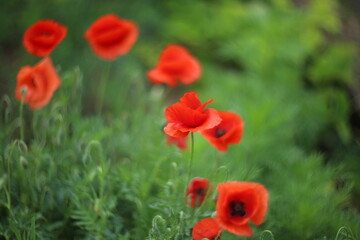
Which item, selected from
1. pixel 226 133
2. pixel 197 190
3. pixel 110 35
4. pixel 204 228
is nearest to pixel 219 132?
pixel 226 133

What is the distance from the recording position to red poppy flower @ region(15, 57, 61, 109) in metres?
1.36

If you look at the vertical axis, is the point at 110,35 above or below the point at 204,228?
above

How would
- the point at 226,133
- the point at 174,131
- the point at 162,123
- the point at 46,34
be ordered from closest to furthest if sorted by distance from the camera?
the point at 174,131, the point at 226,133, the point at 46,34, the point at 162,123

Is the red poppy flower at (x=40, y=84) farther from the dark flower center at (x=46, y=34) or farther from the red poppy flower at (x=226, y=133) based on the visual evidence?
the red poppy flower at (x=226, y=133)

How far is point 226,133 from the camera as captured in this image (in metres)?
1.24

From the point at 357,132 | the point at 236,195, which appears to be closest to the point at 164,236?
the point at 236,195

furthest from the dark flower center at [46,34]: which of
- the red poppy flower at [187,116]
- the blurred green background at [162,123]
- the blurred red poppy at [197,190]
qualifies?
the blurred red poppy at [197,190]

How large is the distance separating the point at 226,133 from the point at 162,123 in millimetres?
327

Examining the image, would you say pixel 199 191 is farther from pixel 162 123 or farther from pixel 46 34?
pixel 46 34

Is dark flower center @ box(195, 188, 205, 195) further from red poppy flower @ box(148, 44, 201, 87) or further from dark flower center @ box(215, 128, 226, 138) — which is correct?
red poppy flower @ box(148, 44, 201, 87)

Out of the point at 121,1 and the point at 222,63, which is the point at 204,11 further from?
the point at 121,1

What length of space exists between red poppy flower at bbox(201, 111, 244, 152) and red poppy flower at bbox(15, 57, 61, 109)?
59 cm

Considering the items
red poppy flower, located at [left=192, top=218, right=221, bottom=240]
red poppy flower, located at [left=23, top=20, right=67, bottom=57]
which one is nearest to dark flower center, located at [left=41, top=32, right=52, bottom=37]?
red poppy flower, located at [left=23, top=20, right=67, bottom=57]

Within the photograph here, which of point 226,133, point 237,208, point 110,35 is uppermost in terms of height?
point 110,35
